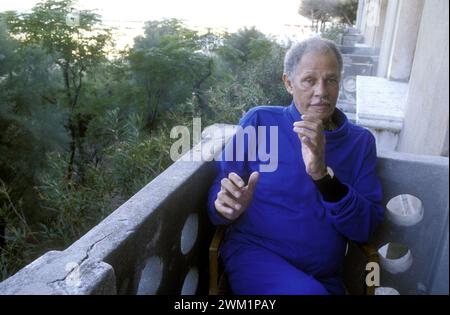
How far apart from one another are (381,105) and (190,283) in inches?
118

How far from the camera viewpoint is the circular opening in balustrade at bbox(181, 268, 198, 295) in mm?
2318

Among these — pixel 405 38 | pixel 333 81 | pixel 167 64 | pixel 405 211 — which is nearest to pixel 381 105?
pixel 405 38

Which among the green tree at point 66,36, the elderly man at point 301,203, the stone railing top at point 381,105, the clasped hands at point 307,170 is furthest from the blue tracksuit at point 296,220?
the green tree at point 66,36

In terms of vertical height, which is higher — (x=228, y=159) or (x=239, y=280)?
(x=228, y=159)

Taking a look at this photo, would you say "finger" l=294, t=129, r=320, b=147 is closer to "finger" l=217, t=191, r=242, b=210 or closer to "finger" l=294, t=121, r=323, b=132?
"finger" l=294, t=121, r=323, b=132

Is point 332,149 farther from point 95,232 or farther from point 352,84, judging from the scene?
point 352,84

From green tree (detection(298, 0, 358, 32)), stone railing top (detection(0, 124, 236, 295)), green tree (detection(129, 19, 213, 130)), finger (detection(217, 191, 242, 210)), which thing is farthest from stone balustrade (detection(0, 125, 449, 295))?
green tree (detection(298, 0, 358, 32))

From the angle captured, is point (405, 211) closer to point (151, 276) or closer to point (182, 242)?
point (182, 242)

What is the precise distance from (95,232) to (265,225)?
81 centimetres

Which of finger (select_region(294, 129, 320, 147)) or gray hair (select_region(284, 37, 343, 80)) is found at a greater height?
gray hair (select_region(284, 37, 343, 80))

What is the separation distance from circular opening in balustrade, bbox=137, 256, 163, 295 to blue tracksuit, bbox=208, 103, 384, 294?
34cm
